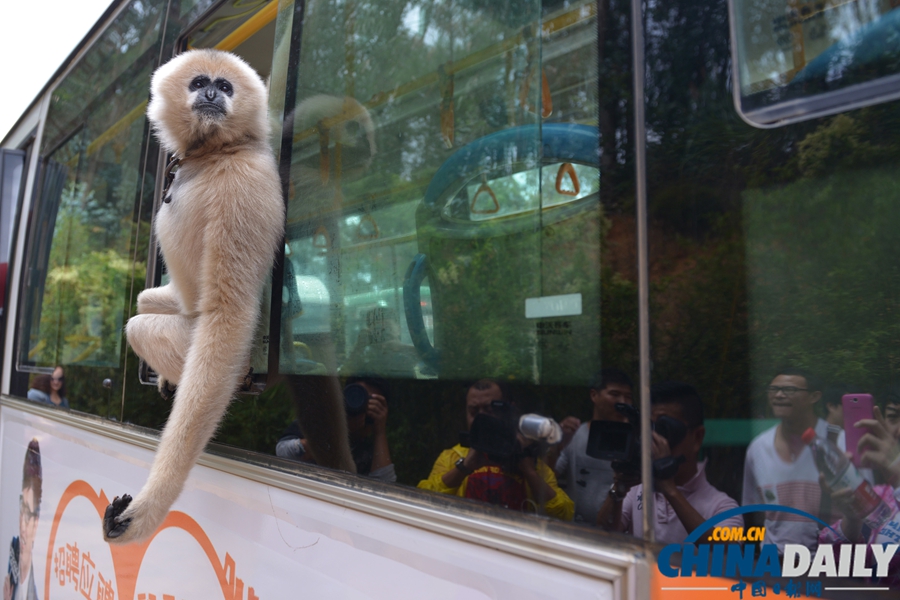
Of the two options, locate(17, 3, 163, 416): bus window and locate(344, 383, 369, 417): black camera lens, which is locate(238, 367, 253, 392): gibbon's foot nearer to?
locate(344, 383, 369, 417): black camera lens

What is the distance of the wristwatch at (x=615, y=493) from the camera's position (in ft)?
3.36

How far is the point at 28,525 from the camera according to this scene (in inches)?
141

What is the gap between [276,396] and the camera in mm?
1887

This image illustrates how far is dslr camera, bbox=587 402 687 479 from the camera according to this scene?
39.3 inches

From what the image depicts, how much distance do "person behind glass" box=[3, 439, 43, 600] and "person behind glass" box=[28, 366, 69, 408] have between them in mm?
271

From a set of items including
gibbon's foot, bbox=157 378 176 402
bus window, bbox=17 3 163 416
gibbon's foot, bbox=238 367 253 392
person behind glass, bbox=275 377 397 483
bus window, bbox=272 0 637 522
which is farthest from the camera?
bus window, bbox=17 3 163 416

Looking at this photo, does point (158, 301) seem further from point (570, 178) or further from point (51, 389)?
point (570, 178)

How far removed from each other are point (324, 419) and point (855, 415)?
3.91 feet

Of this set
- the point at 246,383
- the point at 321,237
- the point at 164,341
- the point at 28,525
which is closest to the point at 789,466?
the point at 321,237

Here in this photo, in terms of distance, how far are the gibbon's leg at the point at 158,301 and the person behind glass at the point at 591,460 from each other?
1995 millimetres

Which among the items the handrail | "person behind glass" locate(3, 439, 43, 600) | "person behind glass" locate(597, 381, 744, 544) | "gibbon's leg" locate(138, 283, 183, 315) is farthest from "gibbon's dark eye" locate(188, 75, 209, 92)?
"person behind glass" locate(3, 439, 43, 600)

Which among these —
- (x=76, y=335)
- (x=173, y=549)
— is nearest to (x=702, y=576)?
(x=173, y=549)

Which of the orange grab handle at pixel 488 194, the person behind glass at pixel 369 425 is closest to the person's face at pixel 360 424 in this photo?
the person behind glass at pixel 369 425

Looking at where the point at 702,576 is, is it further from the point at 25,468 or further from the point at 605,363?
the point at 25,468
